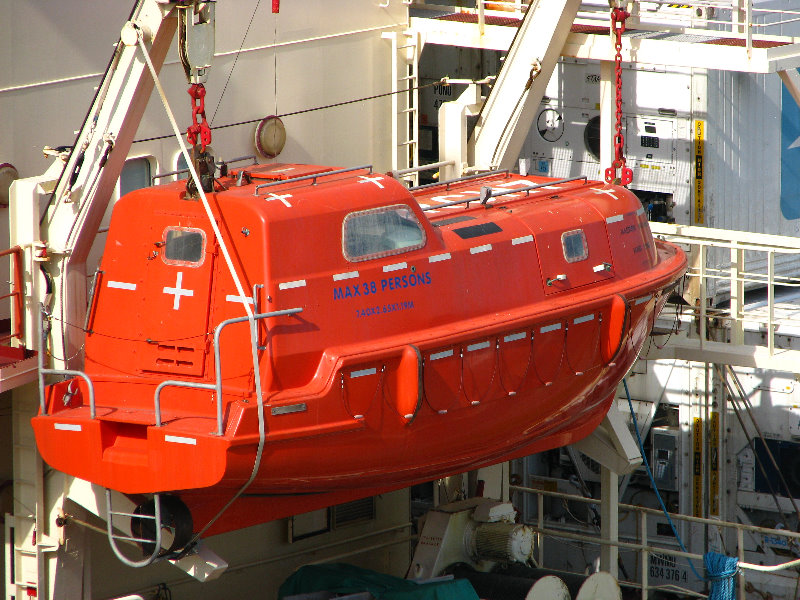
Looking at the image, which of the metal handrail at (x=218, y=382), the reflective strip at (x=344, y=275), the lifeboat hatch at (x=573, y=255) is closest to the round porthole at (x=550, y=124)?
the lifeboat hatch at (x=573, y=255)

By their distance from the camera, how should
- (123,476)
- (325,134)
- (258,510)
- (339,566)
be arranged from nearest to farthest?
(123,476), (258,510), (339,566), (325,134)

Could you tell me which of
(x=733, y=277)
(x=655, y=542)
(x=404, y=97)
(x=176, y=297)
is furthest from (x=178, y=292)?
(x=655, y=542)

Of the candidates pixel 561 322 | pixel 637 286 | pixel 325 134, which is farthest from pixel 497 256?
pixel 325 134

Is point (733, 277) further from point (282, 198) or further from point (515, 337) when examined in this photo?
point (282, 198)

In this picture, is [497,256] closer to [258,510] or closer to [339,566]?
[258,510]

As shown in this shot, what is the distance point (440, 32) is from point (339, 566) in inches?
208

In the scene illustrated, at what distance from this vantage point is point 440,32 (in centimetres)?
1256

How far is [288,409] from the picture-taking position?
25.0 ft

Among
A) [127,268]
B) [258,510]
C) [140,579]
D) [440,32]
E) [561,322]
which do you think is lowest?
[140,579]

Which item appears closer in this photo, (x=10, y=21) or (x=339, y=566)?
(x=10, y=21)

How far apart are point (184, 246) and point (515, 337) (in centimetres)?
227

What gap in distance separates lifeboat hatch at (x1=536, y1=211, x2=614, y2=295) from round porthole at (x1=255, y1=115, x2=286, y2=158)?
310 cm

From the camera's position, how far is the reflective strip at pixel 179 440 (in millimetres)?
7520

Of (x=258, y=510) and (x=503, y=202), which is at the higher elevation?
(x=503, y=202)
